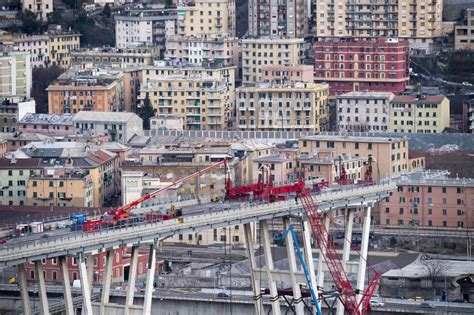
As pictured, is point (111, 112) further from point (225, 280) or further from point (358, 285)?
point (358, 285)

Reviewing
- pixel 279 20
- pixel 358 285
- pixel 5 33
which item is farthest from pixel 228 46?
pixel 358 285

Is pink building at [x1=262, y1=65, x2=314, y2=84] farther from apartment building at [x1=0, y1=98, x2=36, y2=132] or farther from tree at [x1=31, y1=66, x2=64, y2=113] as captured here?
apartment building at [x1=0, y1=98, x2=36, y2=132]

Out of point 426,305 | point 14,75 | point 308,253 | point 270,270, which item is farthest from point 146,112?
point 270,270

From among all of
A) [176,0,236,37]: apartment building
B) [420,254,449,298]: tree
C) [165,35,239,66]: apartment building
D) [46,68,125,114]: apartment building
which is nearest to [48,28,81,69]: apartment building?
[176,0,236,37]: apartment building

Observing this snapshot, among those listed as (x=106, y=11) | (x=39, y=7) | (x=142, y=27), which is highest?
(x=39, y=7)

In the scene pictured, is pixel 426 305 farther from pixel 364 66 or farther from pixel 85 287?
pixel 364 66
